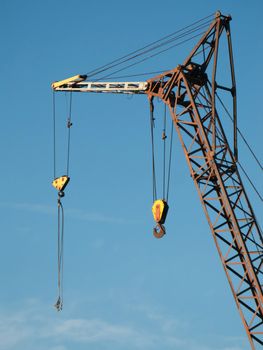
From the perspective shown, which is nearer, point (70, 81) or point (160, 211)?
point (160, 211)

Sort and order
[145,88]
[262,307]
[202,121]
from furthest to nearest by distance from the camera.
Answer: [145,88] < [202,121] < [262,307]

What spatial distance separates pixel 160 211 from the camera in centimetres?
3956

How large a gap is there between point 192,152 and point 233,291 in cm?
703

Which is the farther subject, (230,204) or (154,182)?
(154,182)

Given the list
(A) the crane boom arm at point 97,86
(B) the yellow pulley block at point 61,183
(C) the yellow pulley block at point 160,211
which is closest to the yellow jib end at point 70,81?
(A) the crane boom arm at point 97,86

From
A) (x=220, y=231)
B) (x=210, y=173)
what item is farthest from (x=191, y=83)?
(x=220, y=231)

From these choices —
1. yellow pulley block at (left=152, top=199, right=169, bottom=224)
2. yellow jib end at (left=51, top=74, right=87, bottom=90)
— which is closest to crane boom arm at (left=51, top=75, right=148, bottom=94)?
yellow jib end at (left=51, top=74, right=87, bottom=90)

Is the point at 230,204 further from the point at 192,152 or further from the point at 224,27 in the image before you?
the point at 224,27

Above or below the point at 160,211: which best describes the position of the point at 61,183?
above

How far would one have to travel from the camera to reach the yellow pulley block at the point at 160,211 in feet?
130

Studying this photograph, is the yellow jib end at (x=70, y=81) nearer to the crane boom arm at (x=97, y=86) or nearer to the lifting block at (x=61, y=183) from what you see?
the crane boom arm at (x=97, y=86)

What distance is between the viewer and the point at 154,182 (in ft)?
138

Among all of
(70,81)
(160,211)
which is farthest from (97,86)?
(160,211)

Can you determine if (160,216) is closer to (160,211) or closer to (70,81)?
(160,211)
